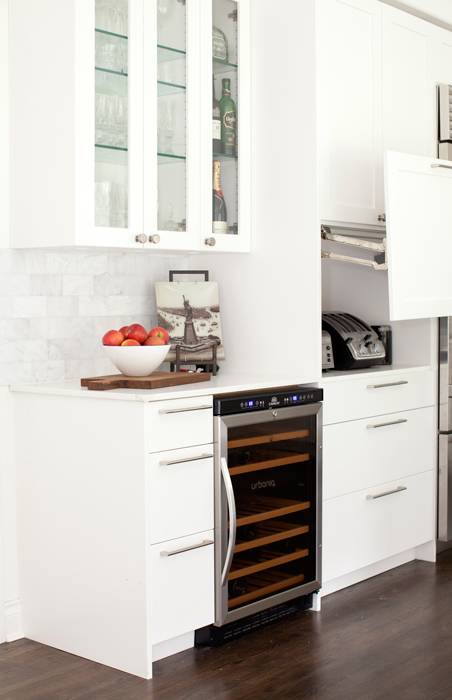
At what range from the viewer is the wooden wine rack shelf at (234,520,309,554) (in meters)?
3.34

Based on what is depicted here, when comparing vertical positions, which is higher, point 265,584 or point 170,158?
point 170,158

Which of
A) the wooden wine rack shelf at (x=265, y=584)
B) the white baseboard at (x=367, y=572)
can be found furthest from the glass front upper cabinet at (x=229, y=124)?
the white baseboard at (x=367, y=572)

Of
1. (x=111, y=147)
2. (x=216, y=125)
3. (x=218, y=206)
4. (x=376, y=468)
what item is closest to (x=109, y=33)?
(x=111, y=147)

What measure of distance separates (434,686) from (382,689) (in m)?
0.16

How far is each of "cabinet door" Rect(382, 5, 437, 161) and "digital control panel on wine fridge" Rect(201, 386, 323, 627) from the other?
4.16 ft

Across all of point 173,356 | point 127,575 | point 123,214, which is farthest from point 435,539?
point 123,214

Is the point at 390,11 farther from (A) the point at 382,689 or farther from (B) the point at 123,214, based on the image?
(A) the point at 382,689

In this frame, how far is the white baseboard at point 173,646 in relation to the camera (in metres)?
3.13

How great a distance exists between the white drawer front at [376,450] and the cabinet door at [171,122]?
957 millimetres

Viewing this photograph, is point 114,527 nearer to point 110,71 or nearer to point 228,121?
point 110,71

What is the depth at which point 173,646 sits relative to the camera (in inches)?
125

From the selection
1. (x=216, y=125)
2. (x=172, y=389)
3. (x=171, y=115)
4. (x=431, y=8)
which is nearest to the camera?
(x=172, y=389)

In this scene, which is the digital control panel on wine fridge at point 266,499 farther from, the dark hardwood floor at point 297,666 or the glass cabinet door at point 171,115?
the glass cabinet door at point 171,115

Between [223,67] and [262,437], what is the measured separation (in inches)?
55.8
